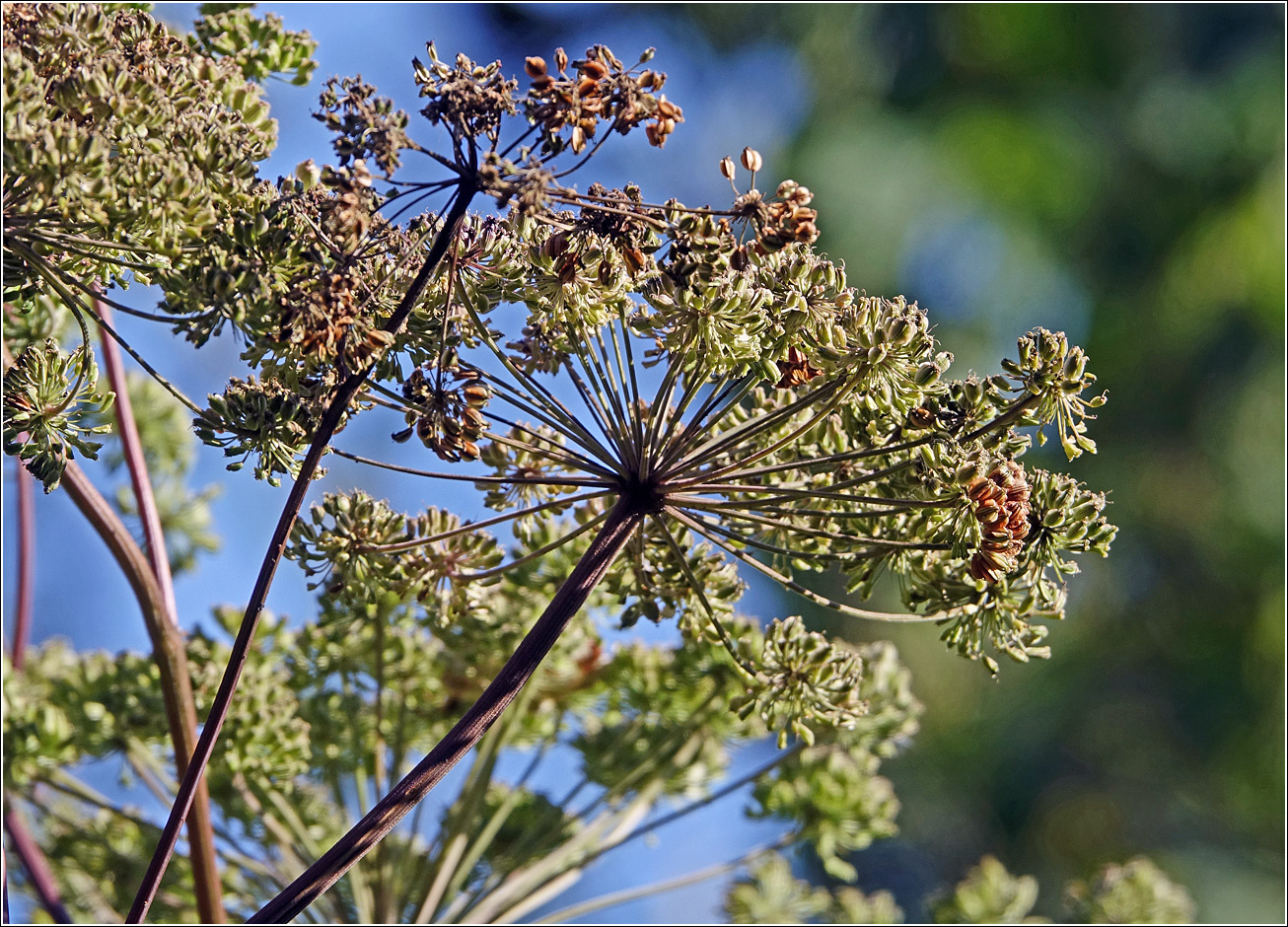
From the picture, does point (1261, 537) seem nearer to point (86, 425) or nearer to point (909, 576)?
point (909, 576)

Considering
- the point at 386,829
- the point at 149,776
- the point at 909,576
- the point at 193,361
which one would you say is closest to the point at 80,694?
the point at 149,776

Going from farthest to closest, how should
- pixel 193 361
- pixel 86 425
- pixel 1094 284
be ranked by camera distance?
1. pixel 1094 284
2. pixel 193 361
3. pixel 86 425

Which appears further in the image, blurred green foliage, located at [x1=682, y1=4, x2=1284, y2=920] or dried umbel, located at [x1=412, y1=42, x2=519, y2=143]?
blurred green foliage, located at [x1=682, y1=4, x2=1284, y2=920]

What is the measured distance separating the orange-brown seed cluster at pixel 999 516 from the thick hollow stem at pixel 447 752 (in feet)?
1.24

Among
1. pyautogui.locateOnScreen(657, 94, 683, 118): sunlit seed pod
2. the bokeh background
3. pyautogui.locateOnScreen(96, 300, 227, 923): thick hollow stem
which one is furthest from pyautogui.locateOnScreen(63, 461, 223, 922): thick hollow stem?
the bokeh background

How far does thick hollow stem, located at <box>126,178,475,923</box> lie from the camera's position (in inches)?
42.0

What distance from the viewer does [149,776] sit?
2045 millimetres

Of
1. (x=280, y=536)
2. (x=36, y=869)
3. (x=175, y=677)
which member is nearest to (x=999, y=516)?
(x=280, y=536)

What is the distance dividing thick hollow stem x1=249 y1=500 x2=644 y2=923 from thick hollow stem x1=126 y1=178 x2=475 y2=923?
0.12 meters

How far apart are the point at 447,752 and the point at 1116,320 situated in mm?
10083

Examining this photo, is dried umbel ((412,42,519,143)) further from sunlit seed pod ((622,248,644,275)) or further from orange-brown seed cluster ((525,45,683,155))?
sunlit seed pod ((622,248,644,275))

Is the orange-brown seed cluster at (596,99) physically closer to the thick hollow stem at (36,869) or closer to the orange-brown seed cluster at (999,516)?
the orange-brown seed cluster at (999,516)

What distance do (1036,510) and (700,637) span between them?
458 millimetres

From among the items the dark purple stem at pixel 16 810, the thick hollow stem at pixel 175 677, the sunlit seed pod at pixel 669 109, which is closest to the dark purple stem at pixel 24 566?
the dark purple stem at pixel 16 810
